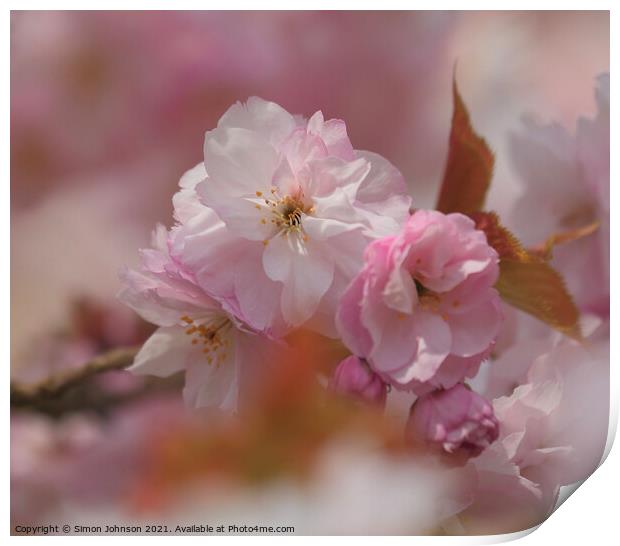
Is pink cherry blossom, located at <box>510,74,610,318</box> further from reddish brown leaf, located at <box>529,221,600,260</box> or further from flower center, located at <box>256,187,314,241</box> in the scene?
flower center, located at <box>256,187,314,241</box>

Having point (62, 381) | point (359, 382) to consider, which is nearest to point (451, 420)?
point (359, 382)

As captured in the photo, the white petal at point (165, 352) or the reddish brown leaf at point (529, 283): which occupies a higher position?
the reddish brown leaf at point (529, 283)

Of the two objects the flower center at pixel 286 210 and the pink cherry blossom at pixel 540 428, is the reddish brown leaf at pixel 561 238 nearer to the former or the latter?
the pink cherry blossom at pixel 540 428

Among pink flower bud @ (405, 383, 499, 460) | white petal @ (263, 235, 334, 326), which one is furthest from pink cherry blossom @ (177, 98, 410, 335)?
pink flower bud @ (405, 383, 499, 460)

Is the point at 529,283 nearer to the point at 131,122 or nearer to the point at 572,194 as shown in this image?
the point at 572,194

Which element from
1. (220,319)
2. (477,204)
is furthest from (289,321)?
(477,204)

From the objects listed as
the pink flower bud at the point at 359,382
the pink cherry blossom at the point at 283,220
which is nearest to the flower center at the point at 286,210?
the pink cherry blossom at the point at 283,220

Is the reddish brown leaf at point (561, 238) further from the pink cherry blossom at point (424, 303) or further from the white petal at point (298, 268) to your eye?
the white petal at point (298, 268)

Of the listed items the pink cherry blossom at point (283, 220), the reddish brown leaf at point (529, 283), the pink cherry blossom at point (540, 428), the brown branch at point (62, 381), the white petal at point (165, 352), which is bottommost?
the pink cherry blossom at point (540, 428)
